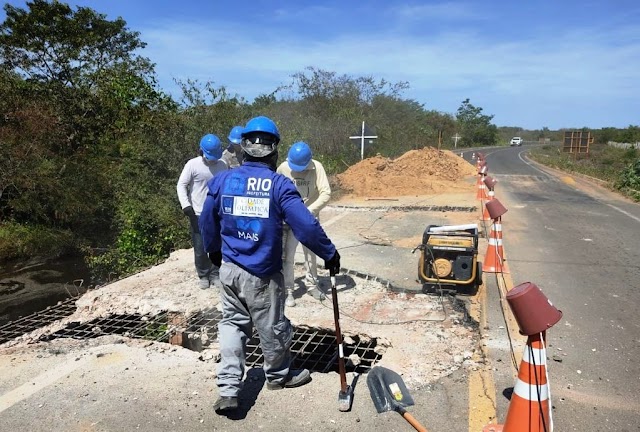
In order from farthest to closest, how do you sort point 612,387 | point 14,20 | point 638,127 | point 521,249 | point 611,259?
1. point 638,127
2. point 14,20
3. point 521,249
4. point 611,259
5. point 612,387

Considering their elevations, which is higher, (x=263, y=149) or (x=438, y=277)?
(x=263, y=149)

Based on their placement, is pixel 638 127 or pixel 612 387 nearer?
pixel 612 387

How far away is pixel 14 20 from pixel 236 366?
19.7 m

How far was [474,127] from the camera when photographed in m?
73.9

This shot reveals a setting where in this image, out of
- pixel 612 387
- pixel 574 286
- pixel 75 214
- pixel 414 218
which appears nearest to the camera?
pixel 612 387

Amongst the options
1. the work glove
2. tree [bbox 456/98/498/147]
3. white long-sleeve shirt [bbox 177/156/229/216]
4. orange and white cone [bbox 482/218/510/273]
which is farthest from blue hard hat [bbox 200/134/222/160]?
tree [bbox 456/98/498/147]

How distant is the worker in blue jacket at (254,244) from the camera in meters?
3.29

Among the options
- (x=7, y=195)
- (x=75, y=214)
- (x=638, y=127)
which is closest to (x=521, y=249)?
(x=75, y=214)

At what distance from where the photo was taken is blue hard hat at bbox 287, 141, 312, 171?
5.18 meters

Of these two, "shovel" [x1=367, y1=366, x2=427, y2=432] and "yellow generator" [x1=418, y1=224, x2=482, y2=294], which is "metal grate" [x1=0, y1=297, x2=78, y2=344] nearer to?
"shovel" [x1=367, y1=366, x2=427, y2=432]

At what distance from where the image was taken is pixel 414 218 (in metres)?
11.8

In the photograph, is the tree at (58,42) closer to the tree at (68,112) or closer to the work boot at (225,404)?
the tree at (68,112)

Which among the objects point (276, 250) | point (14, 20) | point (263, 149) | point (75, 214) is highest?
point (14, 20)

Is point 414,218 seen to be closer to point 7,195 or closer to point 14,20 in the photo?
point 7,195
